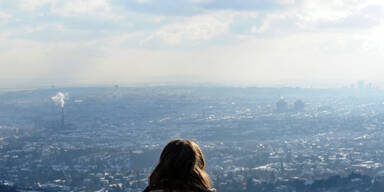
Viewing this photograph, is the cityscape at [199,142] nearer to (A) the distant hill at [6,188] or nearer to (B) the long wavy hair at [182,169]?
(A) the distant hill at [6,188]

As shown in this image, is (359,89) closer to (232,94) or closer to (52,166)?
(232,94)

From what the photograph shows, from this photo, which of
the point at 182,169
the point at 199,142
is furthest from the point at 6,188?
the point at 182,169

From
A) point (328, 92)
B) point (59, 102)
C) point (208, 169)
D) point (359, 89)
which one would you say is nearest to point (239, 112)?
point (59, 102)

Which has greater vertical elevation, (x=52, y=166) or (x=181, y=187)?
(x=181, y=187)

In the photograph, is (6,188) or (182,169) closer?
(182,169)

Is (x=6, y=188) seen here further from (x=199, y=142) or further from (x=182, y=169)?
(x=182, y=169)

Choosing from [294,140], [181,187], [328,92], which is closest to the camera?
[181,187]

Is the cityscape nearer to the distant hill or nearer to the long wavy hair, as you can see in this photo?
the distant hill
